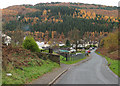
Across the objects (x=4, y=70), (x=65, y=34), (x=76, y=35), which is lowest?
(x=65, y=34)

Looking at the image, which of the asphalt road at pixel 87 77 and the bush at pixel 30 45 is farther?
the bush at pixel 30 45

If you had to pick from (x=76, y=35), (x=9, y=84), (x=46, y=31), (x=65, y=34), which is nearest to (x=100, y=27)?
(x=65, y=34)

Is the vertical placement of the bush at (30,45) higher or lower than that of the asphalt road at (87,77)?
higher

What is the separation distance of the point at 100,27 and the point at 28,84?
646 feet

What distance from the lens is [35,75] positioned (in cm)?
1270

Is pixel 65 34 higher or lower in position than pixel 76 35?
lower

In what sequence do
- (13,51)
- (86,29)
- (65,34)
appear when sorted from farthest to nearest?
(86,29)
(65,34)
(13,51)

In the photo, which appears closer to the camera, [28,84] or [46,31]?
[28,84]

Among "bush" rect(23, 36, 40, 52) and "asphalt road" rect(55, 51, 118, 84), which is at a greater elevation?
"bush" rect(23, 36, 40, 52)

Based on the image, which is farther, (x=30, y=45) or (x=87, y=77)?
(x=30, y=45)

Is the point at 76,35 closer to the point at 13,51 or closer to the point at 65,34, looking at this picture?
the point at 13,51

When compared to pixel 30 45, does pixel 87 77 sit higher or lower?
lower

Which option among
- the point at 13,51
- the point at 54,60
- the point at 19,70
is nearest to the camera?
the point at 19,70

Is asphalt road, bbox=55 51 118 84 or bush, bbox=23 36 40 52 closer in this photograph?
asphalt road, bbox=55 51 118 84
